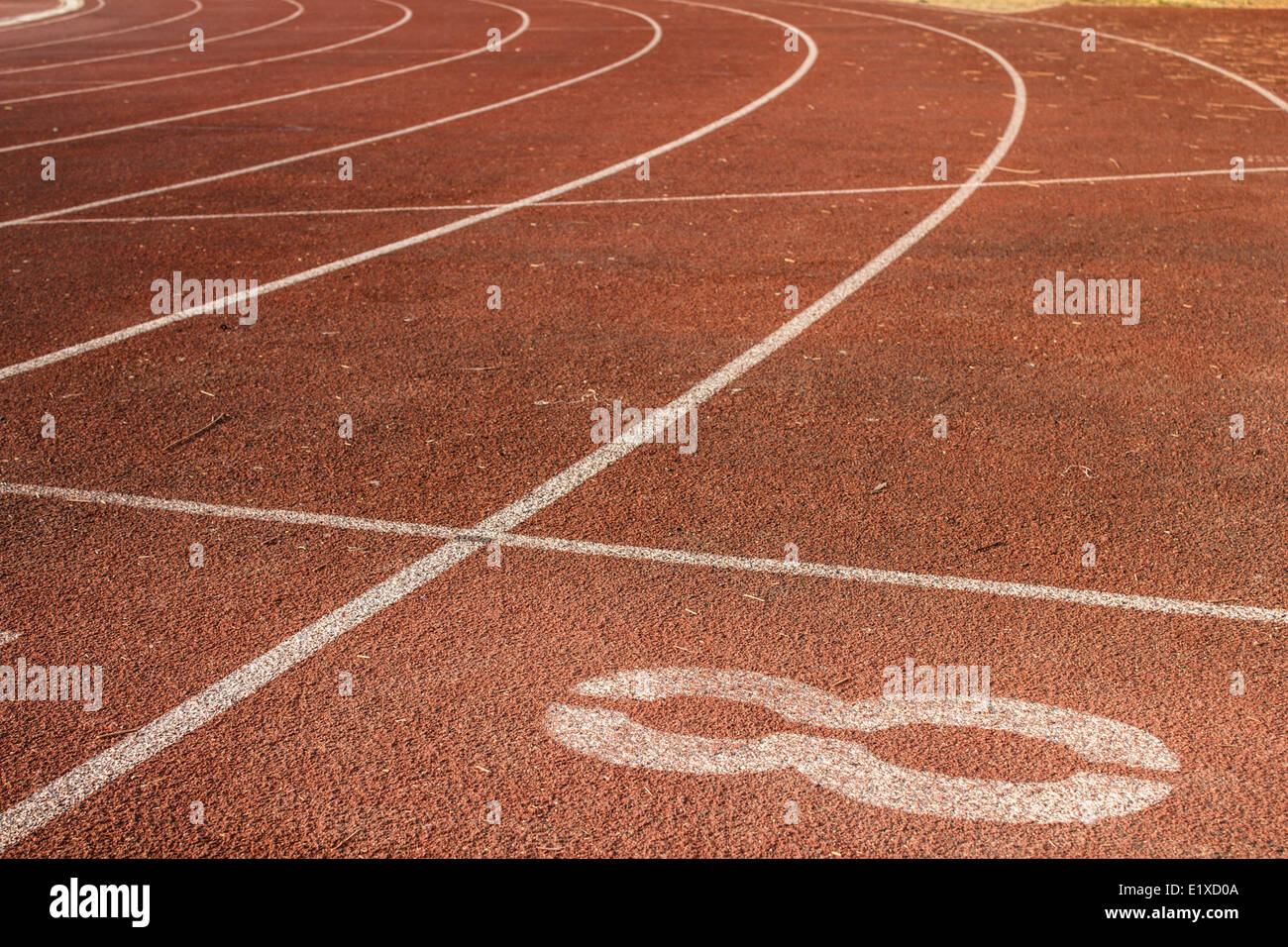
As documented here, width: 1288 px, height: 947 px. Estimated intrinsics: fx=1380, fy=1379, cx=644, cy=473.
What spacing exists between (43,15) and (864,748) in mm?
30279

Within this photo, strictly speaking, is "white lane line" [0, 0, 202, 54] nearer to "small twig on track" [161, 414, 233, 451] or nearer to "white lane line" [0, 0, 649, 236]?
"white lane line" [0, 0, 649, 236]

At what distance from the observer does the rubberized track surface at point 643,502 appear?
427 centimetres

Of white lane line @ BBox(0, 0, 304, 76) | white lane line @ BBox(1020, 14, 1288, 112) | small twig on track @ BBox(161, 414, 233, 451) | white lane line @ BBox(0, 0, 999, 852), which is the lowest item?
white lane line @ BBox(1020, 14, 1288, 112)

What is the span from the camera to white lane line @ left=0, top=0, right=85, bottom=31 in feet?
90.2

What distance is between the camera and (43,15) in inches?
1156

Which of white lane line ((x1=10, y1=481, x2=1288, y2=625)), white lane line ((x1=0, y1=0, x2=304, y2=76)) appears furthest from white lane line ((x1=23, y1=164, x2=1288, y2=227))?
white lane line ((x1=0, y1=0, x2=304, y2=76))

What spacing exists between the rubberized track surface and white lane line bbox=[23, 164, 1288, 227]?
75 mm

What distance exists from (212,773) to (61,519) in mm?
2241

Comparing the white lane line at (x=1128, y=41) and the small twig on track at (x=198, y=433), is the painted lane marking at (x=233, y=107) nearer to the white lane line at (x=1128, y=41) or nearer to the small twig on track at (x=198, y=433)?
the small twig on track at (x=198, y=433)

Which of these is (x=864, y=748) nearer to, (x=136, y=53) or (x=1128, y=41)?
(x=136, y=53)

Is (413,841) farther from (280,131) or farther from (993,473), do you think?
(280,131)

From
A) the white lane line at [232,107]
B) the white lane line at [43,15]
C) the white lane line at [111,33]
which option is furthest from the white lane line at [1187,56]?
the white lane line at [43,15]

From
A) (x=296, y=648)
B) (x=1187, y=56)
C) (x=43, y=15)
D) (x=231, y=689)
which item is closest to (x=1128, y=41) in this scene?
(x=1187, y=56)

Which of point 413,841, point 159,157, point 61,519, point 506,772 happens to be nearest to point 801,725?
point 506,772
